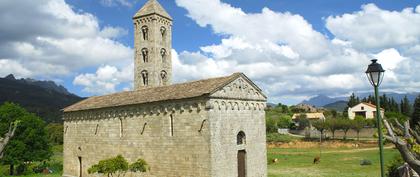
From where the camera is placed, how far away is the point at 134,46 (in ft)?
133

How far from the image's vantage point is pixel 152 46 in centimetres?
3950

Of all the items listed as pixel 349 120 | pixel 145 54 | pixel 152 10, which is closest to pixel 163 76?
pixel 145 54

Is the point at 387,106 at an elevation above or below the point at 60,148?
above

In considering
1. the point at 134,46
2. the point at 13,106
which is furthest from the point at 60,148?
the point at 134,46

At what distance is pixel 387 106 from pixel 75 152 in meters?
86.2

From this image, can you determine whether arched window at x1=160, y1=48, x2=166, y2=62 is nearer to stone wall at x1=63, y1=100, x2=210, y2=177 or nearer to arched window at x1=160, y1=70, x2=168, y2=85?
arched window at x1=160, y1=70, x2=168, y2=85

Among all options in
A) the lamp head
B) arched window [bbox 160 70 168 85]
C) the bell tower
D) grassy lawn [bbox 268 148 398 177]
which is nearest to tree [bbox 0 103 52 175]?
the bell tower

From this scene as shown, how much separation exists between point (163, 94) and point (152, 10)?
55.1ft

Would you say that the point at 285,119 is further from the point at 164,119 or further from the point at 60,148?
the point at 164,119

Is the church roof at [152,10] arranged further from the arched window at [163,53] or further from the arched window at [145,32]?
the arched window at [163,53]

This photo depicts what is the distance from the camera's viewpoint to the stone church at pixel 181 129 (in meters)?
22.3

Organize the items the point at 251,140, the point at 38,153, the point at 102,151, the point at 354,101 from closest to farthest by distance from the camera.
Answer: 1. the point at 251,140
2. the point at 102,151
3. the point at 38,153
4. the point at 354,101

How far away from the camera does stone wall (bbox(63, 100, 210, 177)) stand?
2250 cm

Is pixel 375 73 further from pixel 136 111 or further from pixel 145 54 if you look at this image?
pixel 145 54
